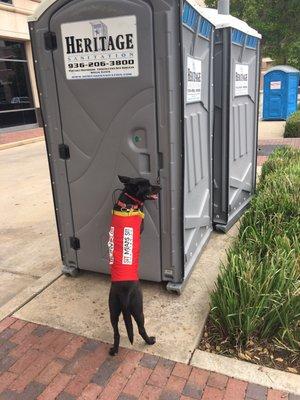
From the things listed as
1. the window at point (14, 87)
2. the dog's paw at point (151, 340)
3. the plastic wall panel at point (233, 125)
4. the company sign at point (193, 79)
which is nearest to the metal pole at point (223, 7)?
the plastic wall panel at point (233, 125)

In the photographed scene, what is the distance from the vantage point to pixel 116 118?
3.21m

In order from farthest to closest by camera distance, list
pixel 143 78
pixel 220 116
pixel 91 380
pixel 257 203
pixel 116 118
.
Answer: pixel 220 116, pixel 257 203, pixel 116 118, pixel 143 78, pixel 91 380

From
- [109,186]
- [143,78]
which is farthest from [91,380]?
[143,78]

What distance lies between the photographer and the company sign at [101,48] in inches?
116

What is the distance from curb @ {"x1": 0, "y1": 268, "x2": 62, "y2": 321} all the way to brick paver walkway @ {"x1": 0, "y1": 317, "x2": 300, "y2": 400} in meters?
0.45

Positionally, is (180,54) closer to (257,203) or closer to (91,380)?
(257,203)

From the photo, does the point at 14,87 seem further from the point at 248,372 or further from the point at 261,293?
the point at 248,372

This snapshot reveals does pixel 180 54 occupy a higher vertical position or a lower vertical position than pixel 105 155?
higher

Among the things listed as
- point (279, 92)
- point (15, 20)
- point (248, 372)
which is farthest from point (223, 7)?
point (15, 20)

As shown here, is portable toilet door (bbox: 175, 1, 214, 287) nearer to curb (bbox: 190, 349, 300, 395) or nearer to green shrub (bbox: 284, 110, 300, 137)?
curb (bbox: 190, 349, 300, 395)

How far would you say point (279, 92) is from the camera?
51.1 feet

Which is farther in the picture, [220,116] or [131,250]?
[220,116]

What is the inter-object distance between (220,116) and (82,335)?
113 inches

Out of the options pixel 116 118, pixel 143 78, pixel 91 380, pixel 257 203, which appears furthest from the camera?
pixel 257 203
